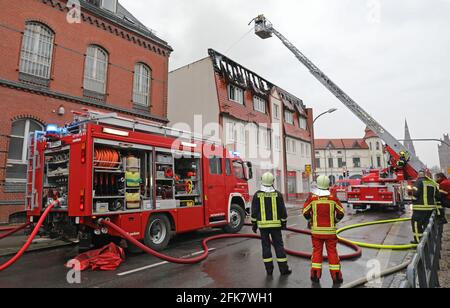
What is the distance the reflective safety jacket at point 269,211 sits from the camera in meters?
5.41

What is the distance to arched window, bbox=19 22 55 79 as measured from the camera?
39.7ft

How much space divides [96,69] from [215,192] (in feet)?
30.9

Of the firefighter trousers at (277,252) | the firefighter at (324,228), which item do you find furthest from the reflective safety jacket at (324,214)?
the firefighter trousers at (277,252)

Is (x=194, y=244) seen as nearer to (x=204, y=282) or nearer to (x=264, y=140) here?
(x=204, y=282)

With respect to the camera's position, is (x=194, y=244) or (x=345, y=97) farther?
(x=345, y=97)

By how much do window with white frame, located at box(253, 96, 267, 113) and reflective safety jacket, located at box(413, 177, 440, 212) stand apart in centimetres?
1912

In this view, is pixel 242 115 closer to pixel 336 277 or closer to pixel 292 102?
pixel 292 102

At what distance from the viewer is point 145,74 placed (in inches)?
669

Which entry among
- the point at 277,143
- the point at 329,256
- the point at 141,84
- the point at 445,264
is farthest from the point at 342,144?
the point at 329,256

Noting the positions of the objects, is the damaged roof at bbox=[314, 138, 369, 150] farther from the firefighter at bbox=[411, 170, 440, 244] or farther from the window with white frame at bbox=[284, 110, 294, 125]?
the firefighter at bbox=[411, 170, 440, 244]

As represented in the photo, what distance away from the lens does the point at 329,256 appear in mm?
4855
